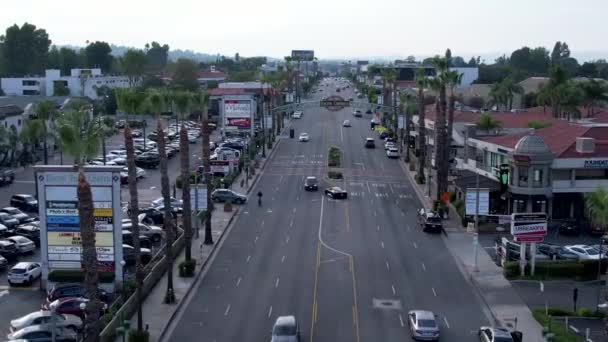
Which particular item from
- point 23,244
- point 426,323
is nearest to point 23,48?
point 23,244

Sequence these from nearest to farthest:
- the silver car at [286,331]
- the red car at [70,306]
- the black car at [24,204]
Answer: the silver car at [286,331], the red car at [70,306], the black car at [24,204]

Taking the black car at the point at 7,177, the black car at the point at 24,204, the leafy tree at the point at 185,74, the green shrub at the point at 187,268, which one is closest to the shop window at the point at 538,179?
the green shrub at the point at 187,268

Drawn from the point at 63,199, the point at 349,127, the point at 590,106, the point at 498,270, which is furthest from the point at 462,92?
the point at 63,199

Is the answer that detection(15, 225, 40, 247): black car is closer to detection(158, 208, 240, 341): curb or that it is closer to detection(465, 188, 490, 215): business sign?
detection(158, 208, 240, 341): curb

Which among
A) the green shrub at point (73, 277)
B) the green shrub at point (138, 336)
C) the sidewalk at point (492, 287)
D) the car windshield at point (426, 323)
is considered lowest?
the sidewalk at point (492, 287)

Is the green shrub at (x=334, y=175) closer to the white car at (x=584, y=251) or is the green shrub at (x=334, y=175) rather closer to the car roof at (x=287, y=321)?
the white car at (x=584, y=251)

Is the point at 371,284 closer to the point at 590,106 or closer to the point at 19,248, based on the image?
the point at 19,248
